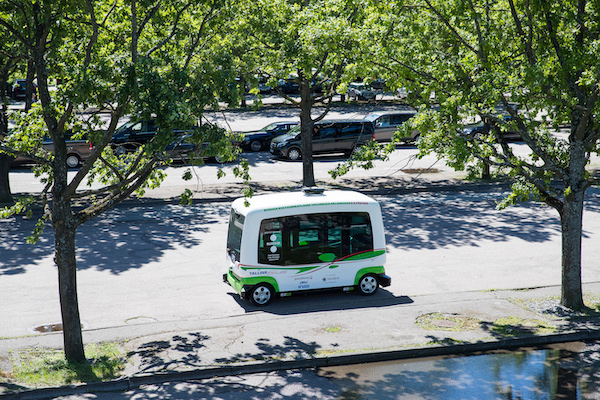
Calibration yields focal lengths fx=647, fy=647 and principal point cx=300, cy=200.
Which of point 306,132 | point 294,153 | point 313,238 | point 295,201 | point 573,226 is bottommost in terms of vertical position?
point 313,238

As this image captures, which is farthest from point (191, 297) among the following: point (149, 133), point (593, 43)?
point (149, 133)

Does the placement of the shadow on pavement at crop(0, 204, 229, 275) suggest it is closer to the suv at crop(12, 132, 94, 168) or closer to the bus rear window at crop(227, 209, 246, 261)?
the bus rear window at crop(227, 209, 246, 261)

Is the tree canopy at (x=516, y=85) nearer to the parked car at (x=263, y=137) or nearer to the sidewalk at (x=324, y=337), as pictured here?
the sidewalk at (x=324, y=337)

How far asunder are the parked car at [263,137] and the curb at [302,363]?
921 inches

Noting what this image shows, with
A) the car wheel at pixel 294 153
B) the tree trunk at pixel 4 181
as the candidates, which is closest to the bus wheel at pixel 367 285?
the tree trunk at pixel 4 181

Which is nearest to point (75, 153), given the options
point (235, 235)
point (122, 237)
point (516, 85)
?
point (122, 237)

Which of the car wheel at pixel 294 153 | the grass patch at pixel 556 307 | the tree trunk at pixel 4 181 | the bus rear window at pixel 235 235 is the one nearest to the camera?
the grass patch at pixel 556 307

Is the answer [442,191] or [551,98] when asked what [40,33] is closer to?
[551,98]

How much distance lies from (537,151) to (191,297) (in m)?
7.43

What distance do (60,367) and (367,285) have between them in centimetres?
637

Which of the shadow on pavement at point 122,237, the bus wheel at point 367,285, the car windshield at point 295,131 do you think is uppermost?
the car windshield at point 295,131

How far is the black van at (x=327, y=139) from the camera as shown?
100 feet

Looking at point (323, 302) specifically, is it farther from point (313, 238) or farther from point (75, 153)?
point (75, 153)

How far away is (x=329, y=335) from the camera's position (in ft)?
36.6
